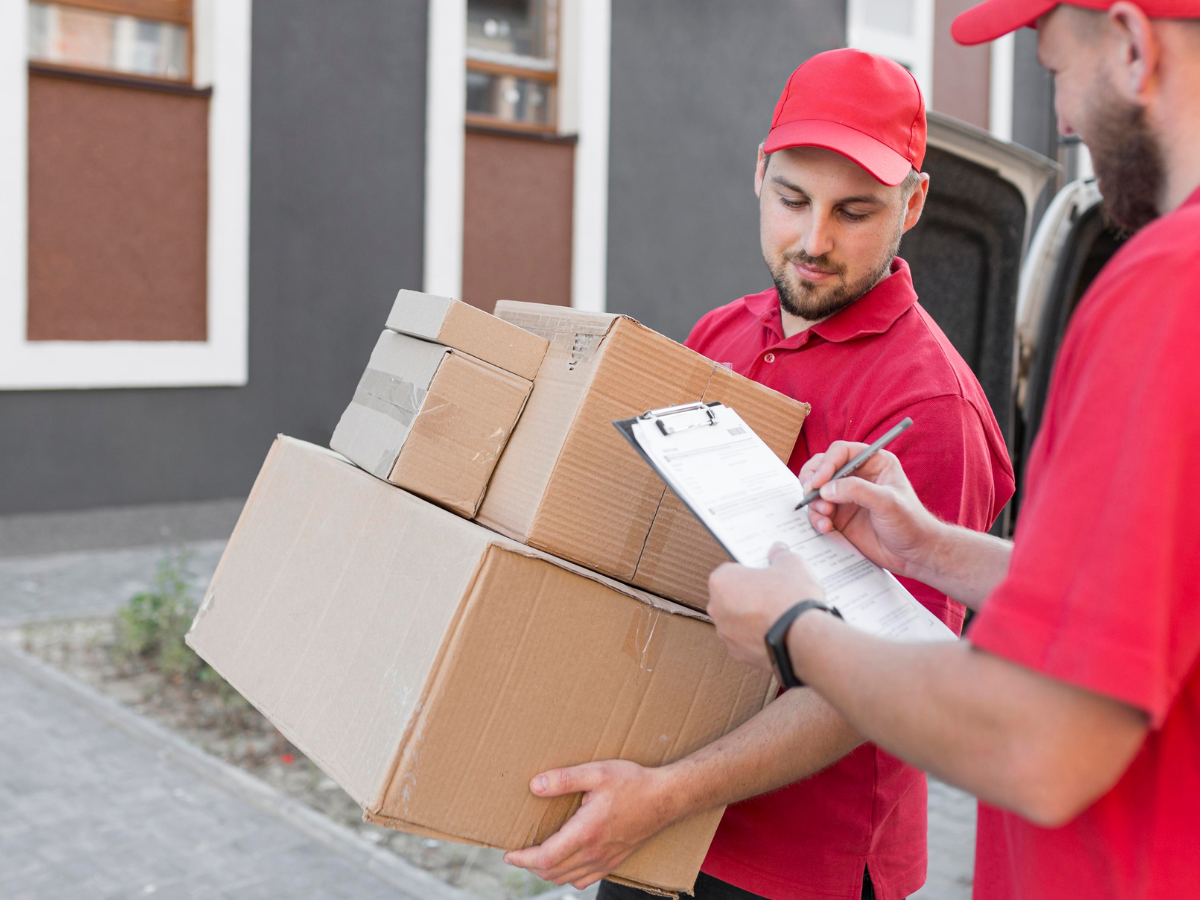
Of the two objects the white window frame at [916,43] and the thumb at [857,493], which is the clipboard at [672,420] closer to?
the thumb at [857,493]

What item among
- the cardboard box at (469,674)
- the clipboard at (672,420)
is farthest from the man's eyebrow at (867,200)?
the cardboard box at (469,674)

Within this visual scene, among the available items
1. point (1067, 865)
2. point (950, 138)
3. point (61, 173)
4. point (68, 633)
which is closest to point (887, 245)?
point (1067, 865)

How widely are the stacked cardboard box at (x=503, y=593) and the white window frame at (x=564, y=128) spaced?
676 cm

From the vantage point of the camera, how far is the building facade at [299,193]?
6992 millimetres

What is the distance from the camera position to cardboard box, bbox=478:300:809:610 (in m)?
1.50

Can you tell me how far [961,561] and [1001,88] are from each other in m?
12.7

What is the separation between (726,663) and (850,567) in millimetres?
310

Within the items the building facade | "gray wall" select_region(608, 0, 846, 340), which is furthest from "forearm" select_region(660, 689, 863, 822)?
"gray wall" select_region(608, 0, 846, 340)

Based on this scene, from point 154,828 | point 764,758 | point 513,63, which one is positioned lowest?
point 154,828

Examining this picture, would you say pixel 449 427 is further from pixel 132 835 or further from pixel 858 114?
pixel 132 835

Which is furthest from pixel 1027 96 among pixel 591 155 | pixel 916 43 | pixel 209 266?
pixel 209 266

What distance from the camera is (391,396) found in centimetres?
169

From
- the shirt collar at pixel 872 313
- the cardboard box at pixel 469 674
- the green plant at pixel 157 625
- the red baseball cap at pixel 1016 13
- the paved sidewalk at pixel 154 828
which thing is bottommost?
the paved sidewalk at pixel 154 828

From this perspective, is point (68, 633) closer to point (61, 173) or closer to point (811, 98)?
point (61, 173)
